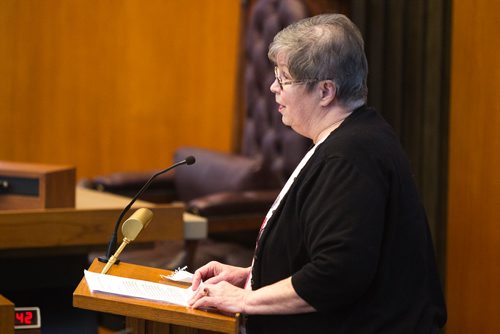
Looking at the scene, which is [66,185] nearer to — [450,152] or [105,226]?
[105,226]

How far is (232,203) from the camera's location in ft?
12.6

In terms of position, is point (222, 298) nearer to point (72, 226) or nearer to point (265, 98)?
point (72, 226)

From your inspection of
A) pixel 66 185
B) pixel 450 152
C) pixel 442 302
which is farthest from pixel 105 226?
pixel 442 302

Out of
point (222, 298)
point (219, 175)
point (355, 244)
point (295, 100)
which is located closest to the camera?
point (355, 244)

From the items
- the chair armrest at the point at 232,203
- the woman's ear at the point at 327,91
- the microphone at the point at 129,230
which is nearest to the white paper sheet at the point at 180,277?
the microphone at the point at 129,230

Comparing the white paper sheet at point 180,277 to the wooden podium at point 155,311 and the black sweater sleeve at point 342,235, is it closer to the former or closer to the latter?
the wooden podium at point 155,311

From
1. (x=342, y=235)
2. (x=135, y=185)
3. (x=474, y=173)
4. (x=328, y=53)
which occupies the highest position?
(x=328, y=53)

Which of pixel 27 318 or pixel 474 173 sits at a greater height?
pixel 474 173

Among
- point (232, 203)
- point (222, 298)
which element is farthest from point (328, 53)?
point (232, 203)

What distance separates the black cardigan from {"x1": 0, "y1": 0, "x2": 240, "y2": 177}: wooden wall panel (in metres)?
3.20

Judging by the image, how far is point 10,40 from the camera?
17.2ft

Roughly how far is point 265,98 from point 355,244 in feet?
8.54

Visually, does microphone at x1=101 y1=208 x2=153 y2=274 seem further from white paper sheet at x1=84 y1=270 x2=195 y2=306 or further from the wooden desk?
the wooden desk

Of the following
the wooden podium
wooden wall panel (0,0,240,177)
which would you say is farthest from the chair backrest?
the wooden podium
